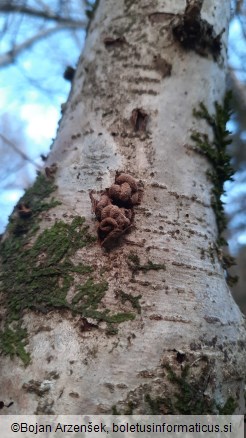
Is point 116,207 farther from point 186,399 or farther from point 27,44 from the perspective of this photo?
point 27,44

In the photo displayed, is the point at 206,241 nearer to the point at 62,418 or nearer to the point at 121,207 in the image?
the point at 121,207

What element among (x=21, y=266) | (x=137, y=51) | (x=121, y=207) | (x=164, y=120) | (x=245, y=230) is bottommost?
(x=21, y=266)

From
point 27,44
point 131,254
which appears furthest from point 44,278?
point 27,44

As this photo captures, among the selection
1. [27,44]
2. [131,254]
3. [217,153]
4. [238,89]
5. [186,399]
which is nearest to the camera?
[186,399]

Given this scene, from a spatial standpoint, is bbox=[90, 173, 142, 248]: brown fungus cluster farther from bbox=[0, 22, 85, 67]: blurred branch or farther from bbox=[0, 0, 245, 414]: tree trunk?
bbox=[0, 22, 85, 67]: blurred branch

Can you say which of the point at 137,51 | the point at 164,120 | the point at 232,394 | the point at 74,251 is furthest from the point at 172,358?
the point at 137,51

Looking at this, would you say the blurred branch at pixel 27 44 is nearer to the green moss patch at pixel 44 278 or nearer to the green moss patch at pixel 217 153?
the green moss patch at pixel 217 153

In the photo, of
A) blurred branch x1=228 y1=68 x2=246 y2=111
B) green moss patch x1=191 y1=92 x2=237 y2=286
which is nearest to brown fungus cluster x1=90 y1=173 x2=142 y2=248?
green moss patch x1=191 y1=92 x2=237 y2=286
